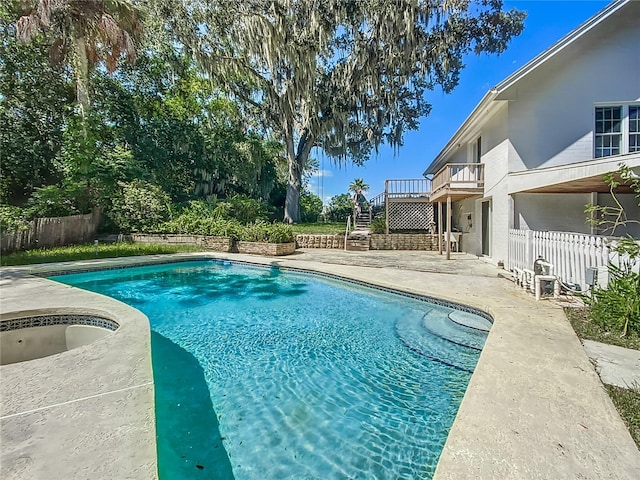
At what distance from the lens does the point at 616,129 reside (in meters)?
9.08

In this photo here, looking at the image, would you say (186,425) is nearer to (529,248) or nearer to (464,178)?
(529,248)

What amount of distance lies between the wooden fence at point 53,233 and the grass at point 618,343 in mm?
15348

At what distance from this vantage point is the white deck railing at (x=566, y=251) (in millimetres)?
5199

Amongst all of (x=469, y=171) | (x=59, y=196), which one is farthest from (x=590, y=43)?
(x=59, y=196)

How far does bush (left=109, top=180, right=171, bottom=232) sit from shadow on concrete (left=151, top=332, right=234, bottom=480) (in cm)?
1275

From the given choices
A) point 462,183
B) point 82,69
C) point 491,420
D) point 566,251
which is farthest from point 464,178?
point 82,69

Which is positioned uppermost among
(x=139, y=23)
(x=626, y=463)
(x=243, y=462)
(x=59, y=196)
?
(x=139, y=23)

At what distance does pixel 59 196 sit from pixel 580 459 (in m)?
17.1

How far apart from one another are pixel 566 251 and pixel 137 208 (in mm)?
15943

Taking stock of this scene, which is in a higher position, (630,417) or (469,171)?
(469,171)

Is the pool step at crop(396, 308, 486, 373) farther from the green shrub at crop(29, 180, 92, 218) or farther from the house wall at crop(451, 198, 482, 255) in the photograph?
the green shrub at crop(29, 180, 92, 218)

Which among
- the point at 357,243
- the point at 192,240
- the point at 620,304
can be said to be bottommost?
the point at 620,304

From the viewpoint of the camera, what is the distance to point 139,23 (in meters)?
A: 14.4

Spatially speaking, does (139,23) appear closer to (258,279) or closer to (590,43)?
(258,279)
